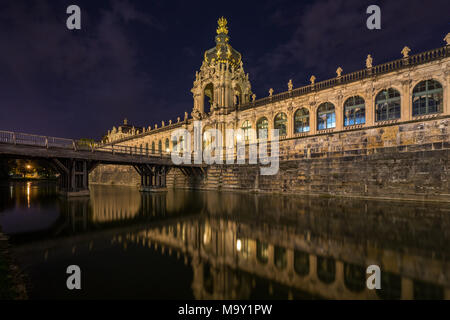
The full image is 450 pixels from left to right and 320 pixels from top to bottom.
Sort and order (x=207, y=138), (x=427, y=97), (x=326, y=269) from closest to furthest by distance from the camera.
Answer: (x=326, y=269)
(x=427, y=97)
(x=207, y=138)

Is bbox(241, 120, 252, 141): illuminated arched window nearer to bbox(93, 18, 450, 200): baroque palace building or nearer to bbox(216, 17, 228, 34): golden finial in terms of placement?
bbox(93, 18, 450, 200): baroque palace building

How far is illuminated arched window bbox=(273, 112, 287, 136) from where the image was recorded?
29.7 metres

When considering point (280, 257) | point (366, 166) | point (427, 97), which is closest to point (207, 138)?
point (366, 166)

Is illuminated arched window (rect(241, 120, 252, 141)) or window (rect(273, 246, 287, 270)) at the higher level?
illuminated arched window (rect(241, 120, 252, 141))

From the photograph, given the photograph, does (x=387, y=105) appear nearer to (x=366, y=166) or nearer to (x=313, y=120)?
(x=366, y=166)

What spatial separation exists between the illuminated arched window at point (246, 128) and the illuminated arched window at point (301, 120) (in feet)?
Answer: 23.3

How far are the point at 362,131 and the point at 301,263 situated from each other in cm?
2134

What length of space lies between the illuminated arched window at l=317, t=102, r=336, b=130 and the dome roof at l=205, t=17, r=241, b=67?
66.5ft

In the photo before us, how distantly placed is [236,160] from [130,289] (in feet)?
92.2

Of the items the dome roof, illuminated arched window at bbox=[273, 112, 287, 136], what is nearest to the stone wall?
illuminated arched window at bbox=[273, 112, 287, 136]

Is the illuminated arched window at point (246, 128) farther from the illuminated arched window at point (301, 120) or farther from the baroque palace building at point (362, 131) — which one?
the illuminated arched window at point (301, 120)

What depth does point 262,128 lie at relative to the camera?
32.0 metres

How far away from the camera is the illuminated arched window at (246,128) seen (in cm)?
3312

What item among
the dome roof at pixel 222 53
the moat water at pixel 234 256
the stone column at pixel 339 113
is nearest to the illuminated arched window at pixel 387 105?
the stone column at pixel 339 113
